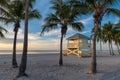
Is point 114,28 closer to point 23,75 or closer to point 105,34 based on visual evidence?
point 105,34

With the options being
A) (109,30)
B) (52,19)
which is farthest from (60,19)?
(109,30)

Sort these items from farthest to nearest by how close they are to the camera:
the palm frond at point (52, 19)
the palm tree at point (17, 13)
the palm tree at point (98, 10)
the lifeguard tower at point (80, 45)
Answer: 1. the lifeguard tower at point (80, 45)
2. the palm frond at point (52, 19)
3. the palm tree at point (17, 13)
4. the palm tree at point (98, 10)

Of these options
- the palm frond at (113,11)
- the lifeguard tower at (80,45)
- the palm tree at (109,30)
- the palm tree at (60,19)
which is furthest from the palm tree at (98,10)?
the palm tree at (109,30)

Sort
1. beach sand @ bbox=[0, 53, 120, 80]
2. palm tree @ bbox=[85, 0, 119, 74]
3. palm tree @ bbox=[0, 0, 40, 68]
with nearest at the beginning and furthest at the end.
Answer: beach sand @ bbox=[0, 53, 120, 80] → palm tree @ bbox=[85, 0, 119, 74] → palm tree @ bbox=[0, 0, 40, 68]

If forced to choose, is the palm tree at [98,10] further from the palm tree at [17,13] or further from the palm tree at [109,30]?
the palm tree at [109,30]

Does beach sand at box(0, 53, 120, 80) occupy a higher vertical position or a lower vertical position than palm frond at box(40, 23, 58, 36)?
lower

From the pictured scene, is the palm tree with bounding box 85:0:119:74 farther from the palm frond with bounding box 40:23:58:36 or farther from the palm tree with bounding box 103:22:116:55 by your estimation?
the palm tree with bounding box 103:22:116:55

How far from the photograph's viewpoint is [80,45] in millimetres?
43281

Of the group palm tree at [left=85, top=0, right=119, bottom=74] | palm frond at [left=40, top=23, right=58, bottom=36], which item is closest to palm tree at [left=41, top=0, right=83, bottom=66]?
palm frond at [left=40, top=23, right=58, bottom=36]

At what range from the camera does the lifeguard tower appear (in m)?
43.1

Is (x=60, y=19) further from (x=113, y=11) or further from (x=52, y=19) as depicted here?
(x=113, y=11)

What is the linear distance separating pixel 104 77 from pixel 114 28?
40670 mm

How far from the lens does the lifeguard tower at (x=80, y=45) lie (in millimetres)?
43125

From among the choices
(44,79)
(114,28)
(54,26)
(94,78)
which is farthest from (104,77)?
(114,28)
